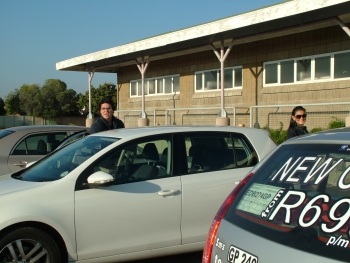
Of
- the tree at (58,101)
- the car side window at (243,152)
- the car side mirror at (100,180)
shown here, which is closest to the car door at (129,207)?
the car side mirror at (100,180)

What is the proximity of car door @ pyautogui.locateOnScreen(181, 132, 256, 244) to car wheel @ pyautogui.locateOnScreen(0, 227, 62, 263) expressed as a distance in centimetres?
137

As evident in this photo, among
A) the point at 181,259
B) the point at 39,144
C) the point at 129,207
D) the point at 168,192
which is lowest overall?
the point at 181,259

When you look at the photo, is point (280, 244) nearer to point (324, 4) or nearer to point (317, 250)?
point (317, 250)

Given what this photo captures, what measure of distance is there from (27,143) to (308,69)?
11.0 m

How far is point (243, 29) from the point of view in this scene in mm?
16016

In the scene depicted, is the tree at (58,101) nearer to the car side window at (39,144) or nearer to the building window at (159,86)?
the building window at (159,86)

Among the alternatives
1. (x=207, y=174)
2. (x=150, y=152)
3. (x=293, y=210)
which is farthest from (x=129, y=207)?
(x=293, y=210)

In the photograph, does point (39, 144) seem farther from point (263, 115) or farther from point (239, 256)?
point (263, 115)

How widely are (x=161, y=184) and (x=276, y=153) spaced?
6.86ft

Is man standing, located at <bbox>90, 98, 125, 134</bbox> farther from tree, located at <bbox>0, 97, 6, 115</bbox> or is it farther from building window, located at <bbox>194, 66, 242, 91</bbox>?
tree, located at <bbox>0, 97, 6, 115</bbox>

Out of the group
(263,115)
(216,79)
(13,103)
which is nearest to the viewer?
(263,115)

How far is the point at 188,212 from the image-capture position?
16.2 ft

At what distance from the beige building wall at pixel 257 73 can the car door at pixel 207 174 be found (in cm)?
1051

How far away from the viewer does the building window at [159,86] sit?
889 inches
